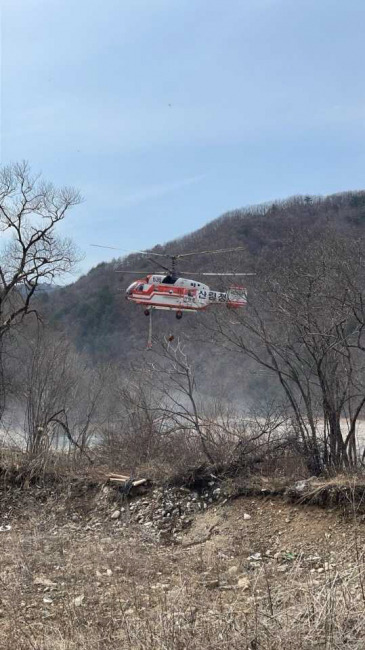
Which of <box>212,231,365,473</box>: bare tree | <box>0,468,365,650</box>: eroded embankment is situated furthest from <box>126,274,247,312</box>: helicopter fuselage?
<box>0,468,365,650</box>: eroded embankment

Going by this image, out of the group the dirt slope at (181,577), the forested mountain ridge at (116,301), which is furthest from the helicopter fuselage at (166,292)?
the forested mountain ridge at (116,301)

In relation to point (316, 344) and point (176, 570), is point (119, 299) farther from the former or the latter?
point (176, 570)

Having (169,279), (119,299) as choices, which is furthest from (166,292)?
(119,299)

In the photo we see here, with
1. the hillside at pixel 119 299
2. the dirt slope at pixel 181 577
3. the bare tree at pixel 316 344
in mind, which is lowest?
the dirt slope at pixel 181 577

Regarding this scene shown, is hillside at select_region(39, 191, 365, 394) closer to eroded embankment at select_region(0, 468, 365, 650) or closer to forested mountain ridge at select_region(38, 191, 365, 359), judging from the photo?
forested mountain ridge at select_region(38, 191, 365, 359)

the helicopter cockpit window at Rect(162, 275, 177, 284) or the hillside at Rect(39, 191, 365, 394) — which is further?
the hillside at Rect(39, 191, 365, 394)

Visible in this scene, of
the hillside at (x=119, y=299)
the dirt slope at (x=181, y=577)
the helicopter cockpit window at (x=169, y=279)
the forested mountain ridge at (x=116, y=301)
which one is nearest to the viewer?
the dirt slope at (x=181, y=577)

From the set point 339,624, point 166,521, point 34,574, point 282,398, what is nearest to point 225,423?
point 282,398

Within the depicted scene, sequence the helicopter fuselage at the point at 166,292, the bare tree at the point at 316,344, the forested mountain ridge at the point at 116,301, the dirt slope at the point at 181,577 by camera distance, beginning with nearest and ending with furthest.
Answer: the dirt slope at the point at 181,577
the bare tree at the point at 316,344
the helicopter fuselage at the point at 166,292
the forested mountain ridge at the point at 116,301

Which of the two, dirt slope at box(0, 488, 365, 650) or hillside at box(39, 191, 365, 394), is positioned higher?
hillside at box(39, 191, 365, 394)

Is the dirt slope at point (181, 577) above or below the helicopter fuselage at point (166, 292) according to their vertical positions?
below

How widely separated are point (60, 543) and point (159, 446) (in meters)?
3.95

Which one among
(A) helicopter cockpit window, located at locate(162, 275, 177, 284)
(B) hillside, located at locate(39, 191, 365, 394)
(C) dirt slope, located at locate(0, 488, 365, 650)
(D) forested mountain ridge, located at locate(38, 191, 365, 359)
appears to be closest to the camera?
(C) dirt slope, located at locate(0, 488, 365, 650)

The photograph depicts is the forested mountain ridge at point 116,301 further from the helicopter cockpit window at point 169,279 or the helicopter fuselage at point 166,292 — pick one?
the helicopter cockpit window at point 169,279
